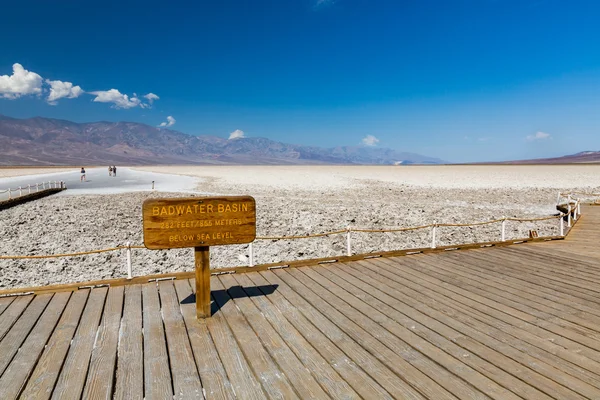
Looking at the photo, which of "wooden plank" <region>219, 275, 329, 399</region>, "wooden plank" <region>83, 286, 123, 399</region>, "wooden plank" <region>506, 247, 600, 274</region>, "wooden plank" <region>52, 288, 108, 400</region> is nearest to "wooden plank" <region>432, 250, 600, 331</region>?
"wooden plank" <region>506, 247, 600, 274</region>

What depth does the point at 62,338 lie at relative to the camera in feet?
15.3

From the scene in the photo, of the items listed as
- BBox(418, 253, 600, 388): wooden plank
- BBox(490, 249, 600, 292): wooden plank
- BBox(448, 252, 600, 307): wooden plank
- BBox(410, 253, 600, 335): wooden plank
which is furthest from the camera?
BBox(490, 249, 600, 292): wooden plank

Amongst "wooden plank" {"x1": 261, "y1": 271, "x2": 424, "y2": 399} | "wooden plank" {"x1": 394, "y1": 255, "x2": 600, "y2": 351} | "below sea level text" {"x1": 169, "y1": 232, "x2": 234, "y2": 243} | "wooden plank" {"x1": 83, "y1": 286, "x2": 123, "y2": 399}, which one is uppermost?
"below sea level text" {"x1": 169, "y1": 232, "x2": 234, "y2": 243}

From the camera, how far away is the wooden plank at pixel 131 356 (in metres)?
3.67

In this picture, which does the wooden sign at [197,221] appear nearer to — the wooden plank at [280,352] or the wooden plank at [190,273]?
the wooden plank at [280,352]

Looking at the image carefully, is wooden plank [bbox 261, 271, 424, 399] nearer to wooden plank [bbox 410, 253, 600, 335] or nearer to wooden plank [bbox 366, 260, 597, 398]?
wooden plank [bbox 366, 260, 597, 398]

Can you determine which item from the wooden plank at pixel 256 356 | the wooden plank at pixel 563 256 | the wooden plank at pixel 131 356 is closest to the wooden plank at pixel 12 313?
the wooden plank at pixel 131 356

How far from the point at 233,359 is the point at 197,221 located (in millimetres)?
2041

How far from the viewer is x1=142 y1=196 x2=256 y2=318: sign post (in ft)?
17.0

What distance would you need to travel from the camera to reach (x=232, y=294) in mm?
6320

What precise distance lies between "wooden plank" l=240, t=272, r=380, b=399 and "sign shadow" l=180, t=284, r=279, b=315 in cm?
33

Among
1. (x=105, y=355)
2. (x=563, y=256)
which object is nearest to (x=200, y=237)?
(x=105, y=355)

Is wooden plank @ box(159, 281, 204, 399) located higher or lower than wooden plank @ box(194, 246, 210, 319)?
lower

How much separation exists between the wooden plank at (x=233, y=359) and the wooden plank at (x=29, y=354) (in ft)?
6.40
